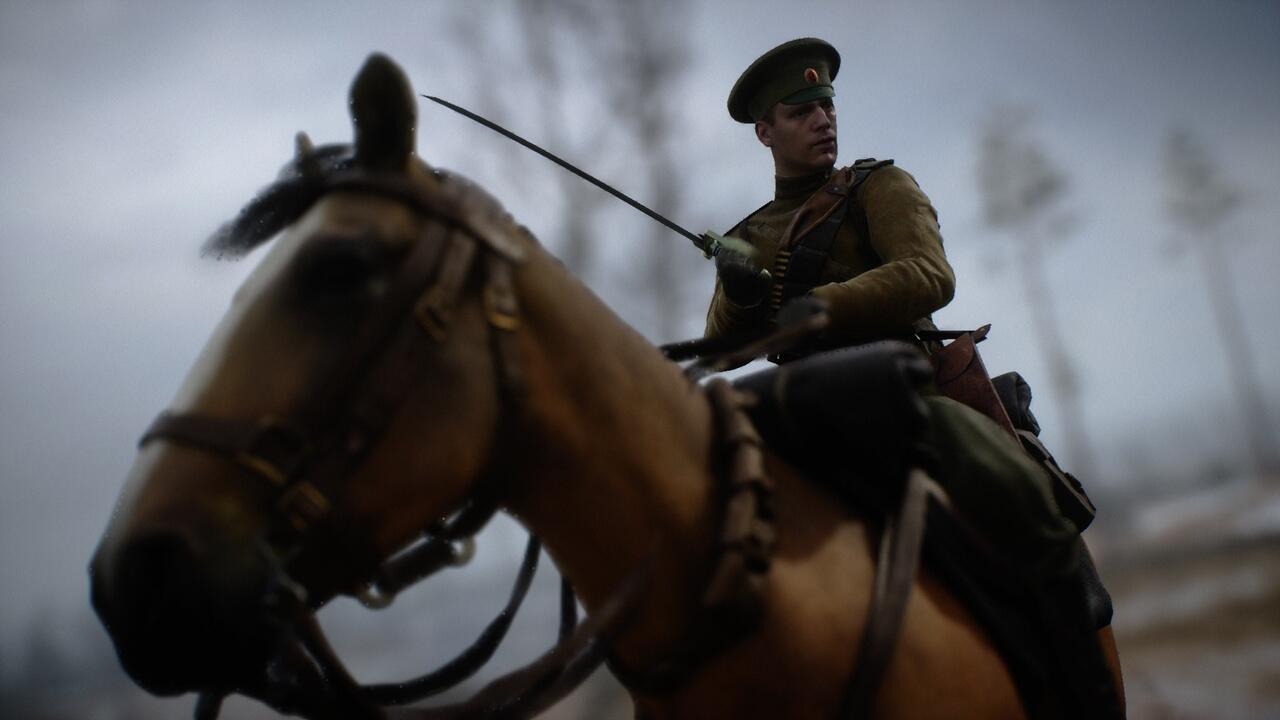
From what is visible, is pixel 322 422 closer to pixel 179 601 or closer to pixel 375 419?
pixel 375 419

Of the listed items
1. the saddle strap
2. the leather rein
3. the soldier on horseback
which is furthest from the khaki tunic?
the leather rein

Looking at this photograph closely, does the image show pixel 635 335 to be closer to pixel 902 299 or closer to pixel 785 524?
pixel 785 524

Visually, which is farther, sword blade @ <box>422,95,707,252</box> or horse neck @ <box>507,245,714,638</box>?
sword blade @ <box>422,95,707,252</box>

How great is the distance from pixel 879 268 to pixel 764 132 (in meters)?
1.24

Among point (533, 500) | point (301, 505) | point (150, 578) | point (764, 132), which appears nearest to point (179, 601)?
point (150, 578)

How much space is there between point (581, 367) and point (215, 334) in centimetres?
67

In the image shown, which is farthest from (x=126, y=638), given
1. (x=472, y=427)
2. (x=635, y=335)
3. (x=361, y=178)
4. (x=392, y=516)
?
(x=635, y=335)

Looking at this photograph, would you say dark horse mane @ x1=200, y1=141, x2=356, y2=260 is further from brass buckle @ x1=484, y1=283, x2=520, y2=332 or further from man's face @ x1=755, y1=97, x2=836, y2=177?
man's face @ x1=755, y1=97, x2=836, y2=177

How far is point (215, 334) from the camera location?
4.62ft

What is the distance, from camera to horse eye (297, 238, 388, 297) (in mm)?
1388

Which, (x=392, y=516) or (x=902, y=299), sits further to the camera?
(x=902, y=299)

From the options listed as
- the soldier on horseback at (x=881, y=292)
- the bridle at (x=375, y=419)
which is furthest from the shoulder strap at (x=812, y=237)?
the bridle at (x=375, y=419)

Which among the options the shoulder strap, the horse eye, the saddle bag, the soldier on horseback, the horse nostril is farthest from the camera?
the shoulder strap

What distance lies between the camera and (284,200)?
160 cm
